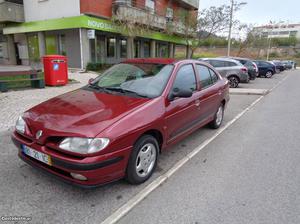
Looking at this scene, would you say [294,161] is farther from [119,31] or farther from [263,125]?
[119,31]

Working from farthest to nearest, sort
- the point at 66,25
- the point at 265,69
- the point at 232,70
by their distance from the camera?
1. the point at 265,69
2. the point at 66,25
3. the point at 232,70

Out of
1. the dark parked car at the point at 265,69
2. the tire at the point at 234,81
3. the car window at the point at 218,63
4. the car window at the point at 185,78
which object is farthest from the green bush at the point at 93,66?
the dark parked car at the point at 265,69

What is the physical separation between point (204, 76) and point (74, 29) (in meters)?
14.2

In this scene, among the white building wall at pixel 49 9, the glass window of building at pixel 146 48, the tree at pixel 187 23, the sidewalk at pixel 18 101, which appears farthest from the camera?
the glass window of building at pixel 146 48

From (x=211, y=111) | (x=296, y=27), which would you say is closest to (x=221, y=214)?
(x=211, y=111)

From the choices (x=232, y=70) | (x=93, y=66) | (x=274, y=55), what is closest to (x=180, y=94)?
(x=232, y=70)

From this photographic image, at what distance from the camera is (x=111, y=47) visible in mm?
20109

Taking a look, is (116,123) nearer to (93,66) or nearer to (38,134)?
(38,134)

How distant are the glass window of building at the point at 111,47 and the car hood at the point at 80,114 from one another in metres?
17.2

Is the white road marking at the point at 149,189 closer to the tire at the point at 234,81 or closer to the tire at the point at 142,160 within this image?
the tire at the point at 142,160

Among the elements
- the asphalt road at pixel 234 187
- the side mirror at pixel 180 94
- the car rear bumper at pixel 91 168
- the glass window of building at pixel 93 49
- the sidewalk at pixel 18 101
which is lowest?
the asphalt road at pixel 234 187

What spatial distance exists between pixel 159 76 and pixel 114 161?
166 cm

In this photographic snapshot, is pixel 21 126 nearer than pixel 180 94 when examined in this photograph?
Yes

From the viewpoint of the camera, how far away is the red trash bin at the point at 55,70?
9.66 meters
